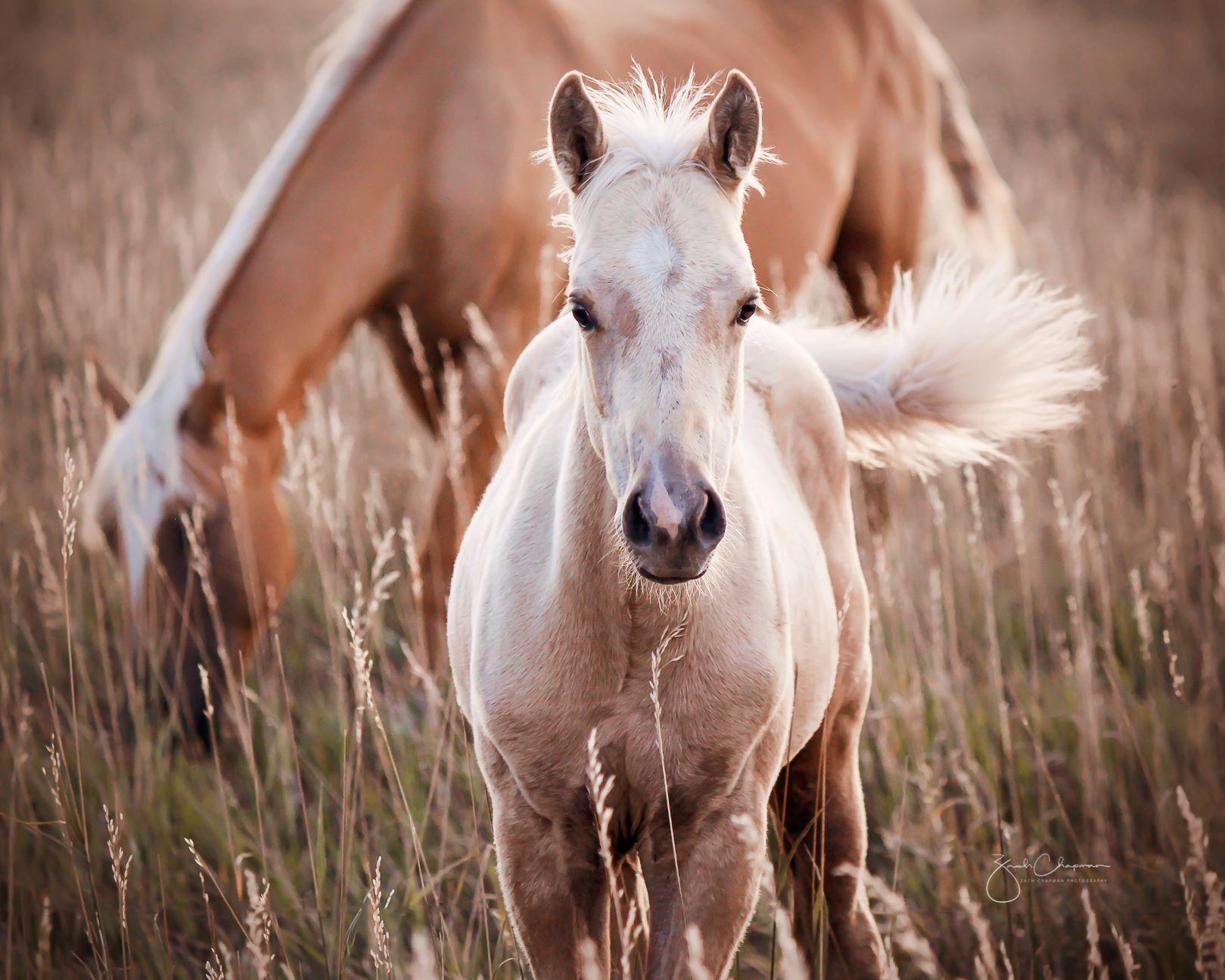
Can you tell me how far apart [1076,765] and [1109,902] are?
1.46ft

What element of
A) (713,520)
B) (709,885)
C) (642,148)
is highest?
(642,148)

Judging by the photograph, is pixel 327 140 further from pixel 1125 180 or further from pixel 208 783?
pixel 1125 180

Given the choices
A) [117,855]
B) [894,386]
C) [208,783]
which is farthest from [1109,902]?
[208,783]

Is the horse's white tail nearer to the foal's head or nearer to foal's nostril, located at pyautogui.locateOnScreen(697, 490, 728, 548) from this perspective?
the foal's head

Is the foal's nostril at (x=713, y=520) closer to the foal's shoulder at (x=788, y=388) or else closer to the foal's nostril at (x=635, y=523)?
the foal's nostril at (x=635, y=523)

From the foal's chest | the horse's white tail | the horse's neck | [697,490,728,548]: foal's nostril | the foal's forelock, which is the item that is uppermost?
the horse's neck

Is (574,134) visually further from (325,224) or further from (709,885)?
(325,224)

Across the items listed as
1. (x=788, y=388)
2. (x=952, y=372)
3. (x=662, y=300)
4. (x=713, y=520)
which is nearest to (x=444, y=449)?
(x=788, y=388)

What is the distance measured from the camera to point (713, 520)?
54.4 inches

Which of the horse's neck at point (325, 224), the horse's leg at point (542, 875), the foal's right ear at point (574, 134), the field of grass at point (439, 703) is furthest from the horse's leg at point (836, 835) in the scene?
the horse's neck at point (325, 224)

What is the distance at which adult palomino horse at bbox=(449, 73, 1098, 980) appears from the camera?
4.83ft

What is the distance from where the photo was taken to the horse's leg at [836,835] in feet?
6.89

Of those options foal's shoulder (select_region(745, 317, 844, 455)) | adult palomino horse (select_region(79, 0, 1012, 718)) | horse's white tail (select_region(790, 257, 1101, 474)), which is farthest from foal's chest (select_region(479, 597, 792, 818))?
adult palomino horse (select_region(79, 0, 1012, 718))

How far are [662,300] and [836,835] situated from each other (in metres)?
1.22
